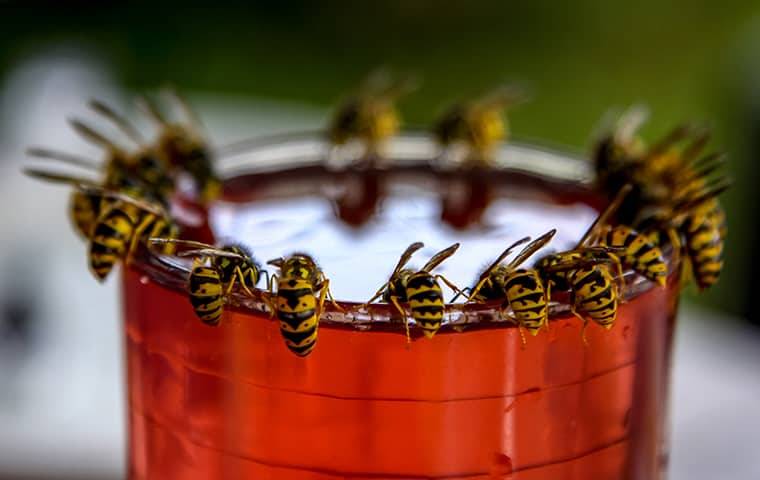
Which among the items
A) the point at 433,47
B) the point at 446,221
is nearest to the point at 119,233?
the point at 446,221

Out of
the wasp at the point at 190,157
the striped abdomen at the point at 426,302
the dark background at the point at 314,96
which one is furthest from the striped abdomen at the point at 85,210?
the dark background at the point at 314,96

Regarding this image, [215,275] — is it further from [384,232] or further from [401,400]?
[384,232]

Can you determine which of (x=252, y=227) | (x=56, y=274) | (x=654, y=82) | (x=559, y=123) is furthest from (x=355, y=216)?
(x=654, y=82)

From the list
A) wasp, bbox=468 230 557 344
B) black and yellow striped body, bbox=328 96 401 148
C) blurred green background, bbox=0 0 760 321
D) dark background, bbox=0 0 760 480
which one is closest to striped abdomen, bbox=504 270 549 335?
wasp, bbox=468 230 557 344

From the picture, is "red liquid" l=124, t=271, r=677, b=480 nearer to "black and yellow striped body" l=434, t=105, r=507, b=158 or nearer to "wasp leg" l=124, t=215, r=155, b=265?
"wasp leg" l=124, t=215, r=155, b=265

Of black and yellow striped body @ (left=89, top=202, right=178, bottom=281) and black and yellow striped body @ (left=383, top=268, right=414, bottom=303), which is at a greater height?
black and yellow striped body @ (left=89, top=202, right=178, bottom=281)
